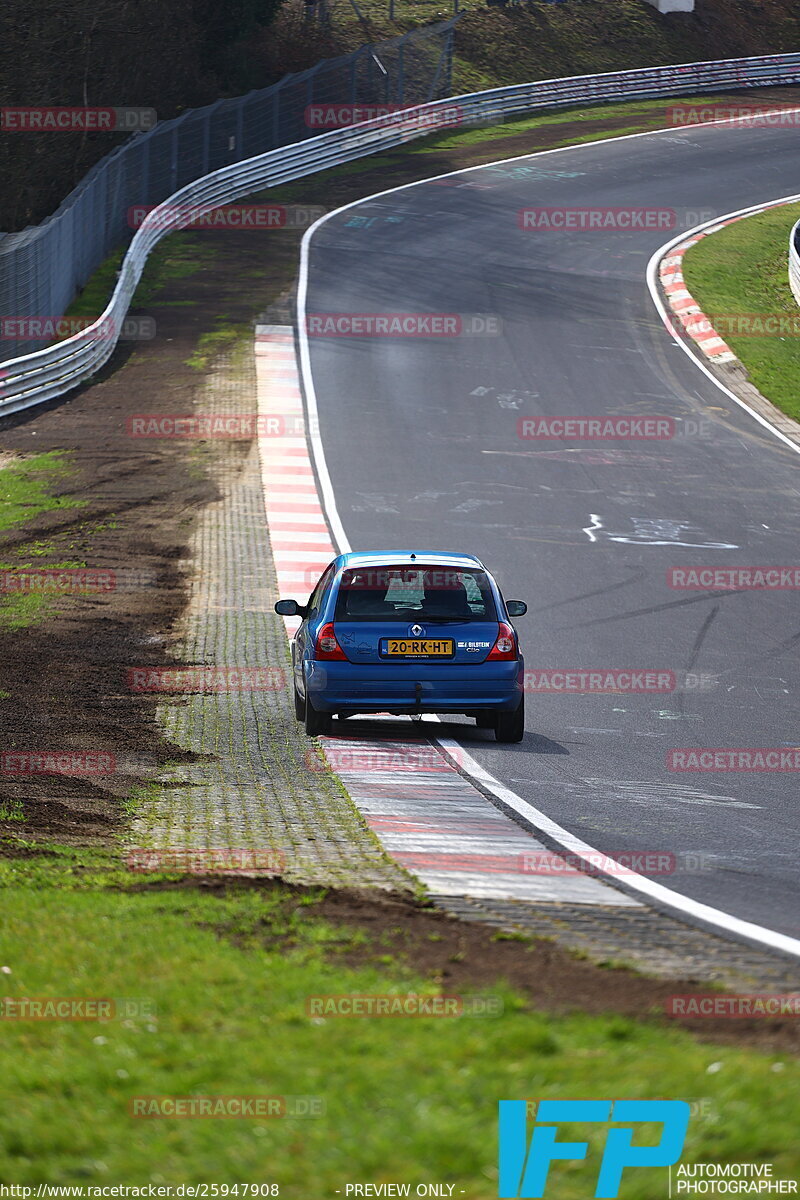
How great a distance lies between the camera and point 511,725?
12.6m

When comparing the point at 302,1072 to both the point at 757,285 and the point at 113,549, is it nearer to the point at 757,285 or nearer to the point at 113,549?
the point at 113,549

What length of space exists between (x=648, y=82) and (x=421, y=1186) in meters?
65.0

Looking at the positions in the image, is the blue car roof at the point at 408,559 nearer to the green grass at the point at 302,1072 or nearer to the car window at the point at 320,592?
the car window at the point at 320,592

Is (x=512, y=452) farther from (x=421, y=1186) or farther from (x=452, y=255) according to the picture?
(x=421, y=1186)

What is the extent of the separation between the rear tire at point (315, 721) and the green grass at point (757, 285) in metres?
20.3

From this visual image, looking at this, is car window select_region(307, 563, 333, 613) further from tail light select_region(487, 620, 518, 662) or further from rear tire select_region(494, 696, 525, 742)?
rear tire select_region(494, 696, 525, 742)

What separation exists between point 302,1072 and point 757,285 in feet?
121

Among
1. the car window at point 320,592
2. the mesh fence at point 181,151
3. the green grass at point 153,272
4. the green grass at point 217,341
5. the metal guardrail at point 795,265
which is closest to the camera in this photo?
the car window at point 320,592

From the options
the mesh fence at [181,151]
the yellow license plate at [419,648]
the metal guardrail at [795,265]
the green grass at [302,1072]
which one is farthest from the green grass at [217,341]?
the green grass at [302,1072]

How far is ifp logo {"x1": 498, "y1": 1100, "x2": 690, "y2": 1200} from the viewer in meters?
4.08

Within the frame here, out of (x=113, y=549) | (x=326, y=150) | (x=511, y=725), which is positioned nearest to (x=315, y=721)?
(x=511, y=725)

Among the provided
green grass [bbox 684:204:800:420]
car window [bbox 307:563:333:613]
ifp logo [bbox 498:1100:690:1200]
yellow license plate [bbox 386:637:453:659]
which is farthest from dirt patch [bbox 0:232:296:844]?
green grass [bbox 684:204:800:420]

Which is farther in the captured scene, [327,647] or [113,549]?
[113,549]

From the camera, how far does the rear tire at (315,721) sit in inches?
492
